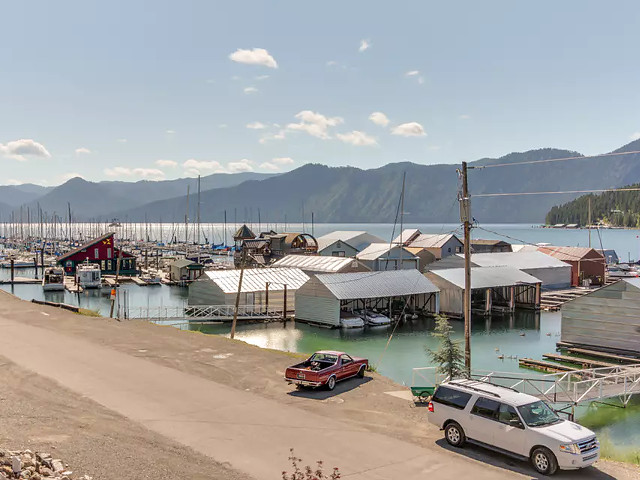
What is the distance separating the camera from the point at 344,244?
93.9 meters

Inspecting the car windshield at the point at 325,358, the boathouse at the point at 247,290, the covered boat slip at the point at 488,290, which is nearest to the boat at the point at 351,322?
the boathouse at the point at 247,290

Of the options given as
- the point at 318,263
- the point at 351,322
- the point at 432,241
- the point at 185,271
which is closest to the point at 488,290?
the point at 351,322

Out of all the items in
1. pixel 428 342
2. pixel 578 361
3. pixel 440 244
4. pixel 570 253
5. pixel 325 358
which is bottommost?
pixel 428 342

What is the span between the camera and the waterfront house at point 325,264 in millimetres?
63984

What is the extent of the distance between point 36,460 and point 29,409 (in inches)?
223

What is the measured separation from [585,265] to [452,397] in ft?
247

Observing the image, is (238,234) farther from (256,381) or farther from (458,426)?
(458,426)

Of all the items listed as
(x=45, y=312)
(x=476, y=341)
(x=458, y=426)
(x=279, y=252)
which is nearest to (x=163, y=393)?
(x=458, y=426)

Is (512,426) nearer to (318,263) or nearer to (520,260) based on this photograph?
(318,263)

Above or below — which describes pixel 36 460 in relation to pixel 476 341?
above

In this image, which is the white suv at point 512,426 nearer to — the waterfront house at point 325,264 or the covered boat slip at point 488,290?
the covered boat slip at point 488,290

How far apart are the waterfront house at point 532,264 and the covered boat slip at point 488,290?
931 cm

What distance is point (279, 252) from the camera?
101m

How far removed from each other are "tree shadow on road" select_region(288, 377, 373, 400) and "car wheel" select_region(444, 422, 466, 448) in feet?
19.4
